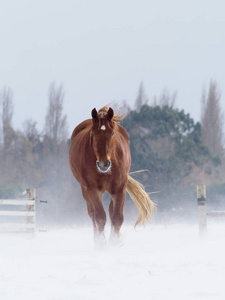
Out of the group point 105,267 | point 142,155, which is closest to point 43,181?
point 142,155

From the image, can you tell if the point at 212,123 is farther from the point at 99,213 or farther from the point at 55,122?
the point at 99,213

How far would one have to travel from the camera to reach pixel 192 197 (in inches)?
1061

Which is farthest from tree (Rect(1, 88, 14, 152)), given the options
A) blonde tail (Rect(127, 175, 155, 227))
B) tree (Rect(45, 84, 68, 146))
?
blonde tail (Rect(127, 175, 155, 227))

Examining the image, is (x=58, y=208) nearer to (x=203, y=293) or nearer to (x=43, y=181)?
(x=43, y=181)

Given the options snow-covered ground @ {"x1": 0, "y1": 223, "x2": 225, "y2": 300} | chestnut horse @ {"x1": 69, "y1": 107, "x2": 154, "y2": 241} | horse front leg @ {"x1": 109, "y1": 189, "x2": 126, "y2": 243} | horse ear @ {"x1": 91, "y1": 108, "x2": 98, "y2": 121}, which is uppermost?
horse ear @ {"x1": 91, "y1": 108, "x2": 98, "y2": 121}

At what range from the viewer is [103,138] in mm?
6855

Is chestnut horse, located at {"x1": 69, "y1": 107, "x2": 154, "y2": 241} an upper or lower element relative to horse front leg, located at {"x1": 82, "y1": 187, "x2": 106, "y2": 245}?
upper

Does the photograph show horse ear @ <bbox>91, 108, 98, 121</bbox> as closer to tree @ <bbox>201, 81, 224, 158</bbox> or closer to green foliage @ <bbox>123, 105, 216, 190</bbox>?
green foliage @ <bbox>123, 105, 216, 190</bbox>

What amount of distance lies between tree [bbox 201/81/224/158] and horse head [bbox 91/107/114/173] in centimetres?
2779

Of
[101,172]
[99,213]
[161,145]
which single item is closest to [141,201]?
[99,213]

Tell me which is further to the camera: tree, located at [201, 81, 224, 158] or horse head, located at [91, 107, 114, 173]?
tree, located at [201, 81, 224, 158]

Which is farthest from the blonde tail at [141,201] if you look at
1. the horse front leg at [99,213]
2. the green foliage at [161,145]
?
the green foliage at [161,145]

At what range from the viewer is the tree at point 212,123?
34.8 meters

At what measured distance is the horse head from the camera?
266 inches
